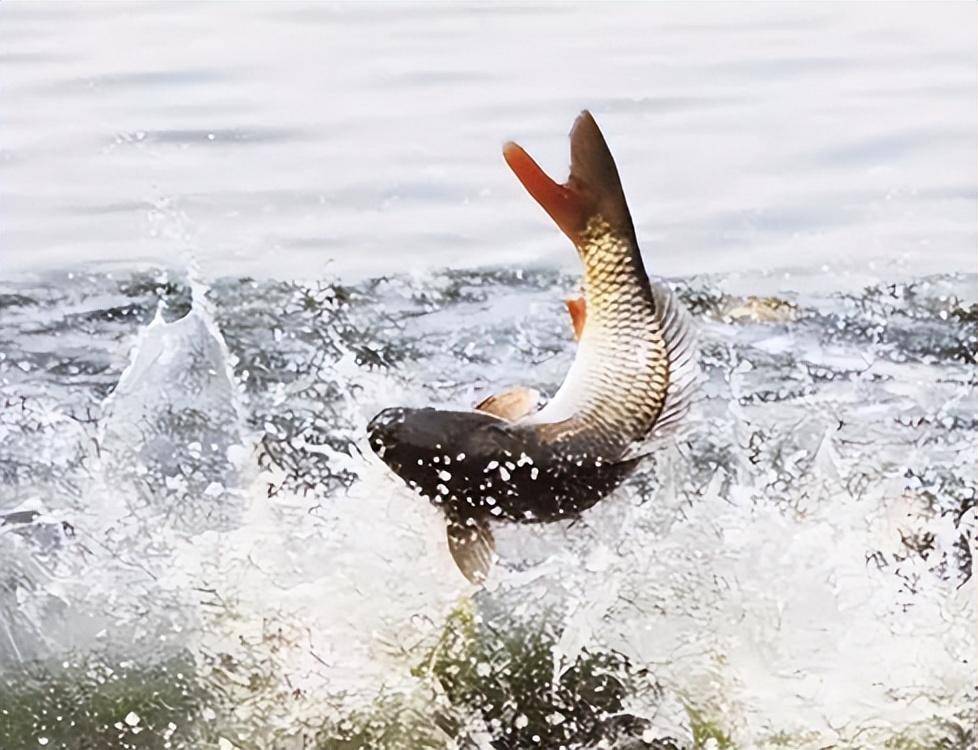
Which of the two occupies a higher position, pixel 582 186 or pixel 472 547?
pixel 582 186

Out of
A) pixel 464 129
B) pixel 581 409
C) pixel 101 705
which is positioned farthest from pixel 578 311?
pixel 101 705

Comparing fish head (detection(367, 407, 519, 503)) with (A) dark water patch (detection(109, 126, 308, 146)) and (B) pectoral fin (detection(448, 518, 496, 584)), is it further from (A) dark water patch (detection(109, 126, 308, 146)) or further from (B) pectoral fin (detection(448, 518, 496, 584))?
(A) dark water patch (detection(109, 126, 308, 146))

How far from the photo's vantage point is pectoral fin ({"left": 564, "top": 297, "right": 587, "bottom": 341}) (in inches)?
44.4

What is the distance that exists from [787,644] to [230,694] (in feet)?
1.88

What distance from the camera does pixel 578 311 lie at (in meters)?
1.13

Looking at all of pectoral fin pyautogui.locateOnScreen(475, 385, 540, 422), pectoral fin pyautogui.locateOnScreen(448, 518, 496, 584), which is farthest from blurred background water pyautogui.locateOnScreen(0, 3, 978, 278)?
pectoral fin pyautogui.locateOnScreen(448, 518, 496, 584)

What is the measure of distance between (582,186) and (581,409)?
220 mm

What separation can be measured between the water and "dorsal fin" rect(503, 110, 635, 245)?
2cm

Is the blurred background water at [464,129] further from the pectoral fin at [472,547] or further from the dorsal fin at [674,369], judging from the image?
the pectoral fin at [472,547]

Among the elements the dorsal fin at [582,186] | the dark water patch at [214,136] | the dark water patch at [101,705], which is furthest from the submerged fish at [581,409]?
the dark water patch at [101,705]

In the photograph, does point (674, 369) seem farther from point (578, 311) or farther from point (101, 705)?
point (101, 705)

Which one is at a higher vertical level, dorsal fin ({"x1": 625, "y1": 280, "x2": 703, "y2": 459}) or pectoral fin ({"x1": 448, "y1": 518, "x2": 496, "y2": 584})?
dorsal fin ({"x1": 625, "y1": 280, "x2": 703, "y2": 459})

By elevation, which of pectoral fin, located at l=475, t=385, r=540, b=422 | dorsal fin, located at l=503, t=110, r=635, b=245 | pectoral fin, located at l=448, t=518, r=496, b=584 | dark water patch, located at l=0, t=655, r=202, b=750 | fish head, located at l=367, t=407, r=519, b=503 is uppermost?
dorsal fin, located at l=503, t=110, r=635, b=245

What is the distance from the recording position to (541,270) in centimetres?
112
